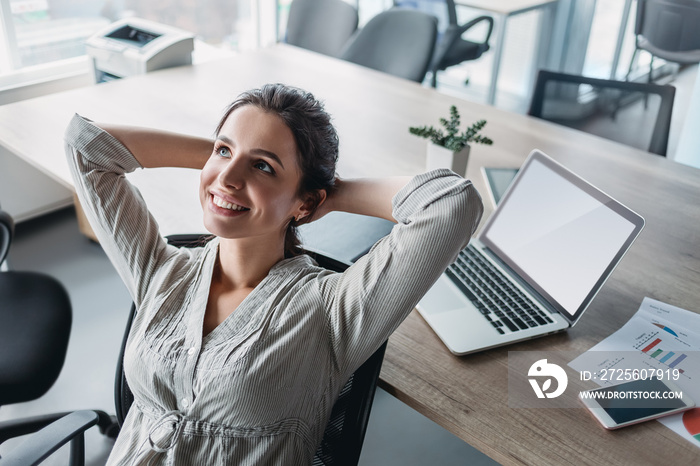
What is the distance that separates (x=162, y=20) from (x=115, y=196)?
2670mm

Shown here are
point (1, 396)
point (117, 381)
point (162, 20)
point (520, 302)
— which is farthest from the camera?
point (162, 20)

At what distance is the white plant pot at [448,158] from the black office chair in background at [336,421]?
0.63m

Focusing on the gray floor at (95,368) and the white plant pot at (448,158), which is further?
the gray floor at (95,368)

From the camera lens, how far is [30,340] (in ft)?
5.16

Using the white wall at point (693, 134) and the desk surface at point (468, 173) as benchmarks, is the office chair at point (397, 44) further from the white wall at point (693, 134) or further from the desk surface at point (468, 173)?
the white wall at point (693, 134)

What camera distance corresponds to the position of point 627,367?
1.19m

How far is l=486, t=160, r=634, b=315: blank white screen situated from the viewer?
50.1 inches

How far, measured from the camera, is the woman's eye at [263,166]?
1.08 meters

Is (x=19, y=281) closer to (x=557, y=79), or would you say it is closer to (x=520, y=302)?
(x=520, y=302)

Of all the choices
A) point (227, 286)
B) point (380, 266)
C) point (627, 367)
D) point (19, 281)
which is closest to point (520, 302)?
point (627, 367)

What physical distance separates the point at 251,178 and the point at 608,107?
1649mm

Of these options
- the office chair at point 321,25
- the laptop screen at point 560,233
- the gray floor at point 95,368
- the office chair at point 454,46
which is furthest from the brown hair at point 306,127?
the office chair at point 454,46

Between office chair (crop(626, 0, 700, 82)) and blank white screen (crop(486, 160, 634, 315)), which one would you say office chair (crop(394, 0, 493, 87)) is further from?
blank white screen (crop(486, 160, 634, 315))

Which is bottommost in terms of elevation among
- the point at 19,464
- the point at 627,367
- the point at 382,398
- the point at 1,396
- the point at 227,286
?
the point at 382,398
